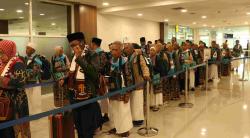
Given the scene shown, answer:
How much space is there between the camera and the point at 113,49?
3965mm

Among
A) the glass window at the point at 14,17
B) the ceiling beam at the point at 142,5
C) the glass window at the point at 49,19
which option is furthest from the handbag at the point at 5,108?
the ceiling beam at the point at 142,5

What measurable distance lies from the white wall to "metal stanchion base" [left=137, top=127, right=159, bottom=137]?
5.09 metres

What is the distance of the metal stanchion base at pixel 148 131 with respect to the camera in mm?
4232

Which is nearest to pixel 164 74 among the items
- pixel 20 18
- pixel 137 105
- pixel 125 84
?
pixel 137 105

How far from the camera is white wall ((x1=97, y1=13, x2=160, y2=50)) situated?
1102cm

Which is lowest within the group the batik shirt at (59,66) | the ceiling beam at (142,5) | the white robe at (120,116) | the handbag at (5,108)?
the white robe at (120,116)

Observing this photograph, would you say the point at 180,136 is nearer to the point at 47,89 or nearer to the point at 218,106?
the point at 218,106

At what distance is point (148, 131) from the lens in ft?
14.2

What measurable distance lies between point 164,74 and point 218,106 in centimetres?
159

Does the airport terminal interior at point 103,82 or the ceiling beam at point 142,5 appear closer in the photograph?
the airport terminal interior at point 103,82

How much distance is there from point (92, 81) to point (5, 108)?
999mm

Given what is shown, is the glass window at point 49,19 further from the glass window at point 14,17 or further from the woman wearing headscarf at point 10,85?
the woman wearing headscarf at point 10,85

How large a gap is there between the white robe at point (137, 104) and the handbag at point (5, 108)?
231cm

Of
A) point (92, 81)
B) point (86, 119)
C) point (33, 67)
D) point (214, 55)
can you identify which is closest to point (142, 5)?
point (214, 55)
